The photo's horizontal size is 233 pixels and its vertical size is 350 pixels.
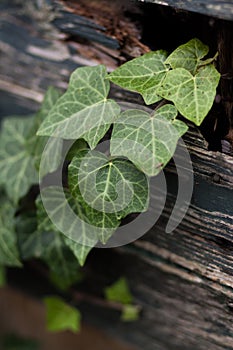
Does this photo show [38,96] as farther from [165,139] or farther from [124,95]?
[165,139]

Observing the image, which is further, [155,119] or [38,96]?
[38,96]

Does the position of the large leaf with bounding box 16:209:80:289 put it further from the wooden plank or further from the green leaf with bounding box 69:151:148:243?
the wooden plank

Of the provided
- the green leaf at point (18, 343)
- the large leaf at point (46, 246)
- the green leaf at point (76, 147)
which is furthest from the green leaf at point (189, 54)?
the green leaf at point (18, 343)

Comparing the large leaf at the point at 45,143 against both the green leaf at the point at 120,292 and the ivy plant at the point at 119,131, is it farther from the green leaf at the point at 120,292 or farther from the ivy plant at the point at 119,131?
the green leaf at the point at 120,292

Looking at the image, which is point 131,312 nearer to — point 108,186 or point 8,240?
point 8,240

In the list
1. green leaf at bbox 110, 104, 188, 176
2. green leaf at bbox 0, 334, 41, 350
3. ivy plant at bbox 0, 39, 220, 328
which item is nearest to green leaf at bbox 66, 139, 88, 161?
ivy plant at bbox 0, 39, 220, 328

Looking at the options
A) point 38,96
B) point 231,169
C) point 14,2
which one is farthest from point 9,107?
point 231,169
